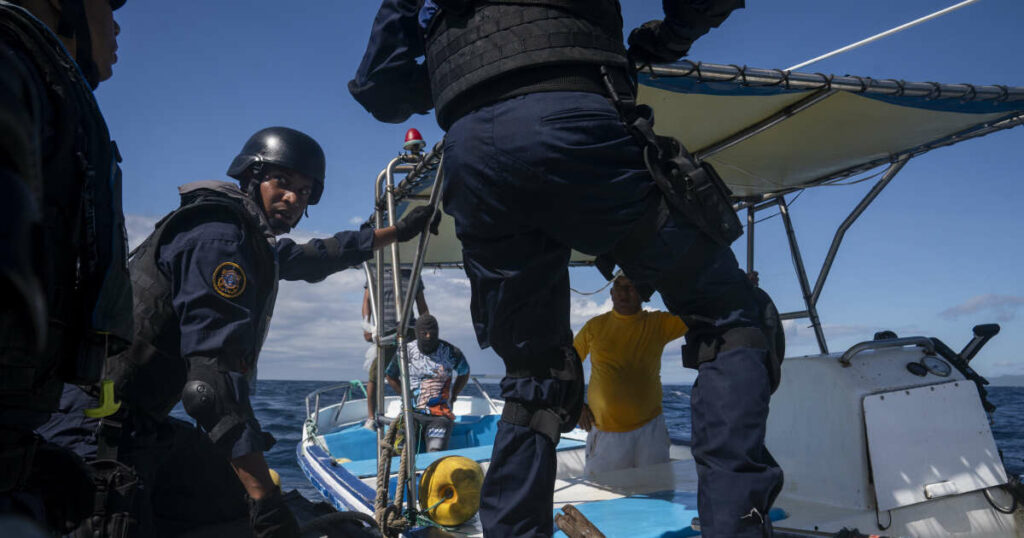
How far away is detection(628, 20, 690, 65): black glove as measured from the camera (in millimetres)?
1968

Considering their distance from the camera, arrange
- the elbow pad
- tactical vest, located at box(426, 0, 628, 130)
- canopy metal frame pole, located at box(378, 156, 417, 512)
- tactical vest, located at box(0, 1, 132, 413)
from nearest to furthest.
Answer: tactical vest, located at box(0, 1, 132, 413) < tactical vest, located at box(426, 0, 628, 130) < the elbow pad < canopy metal frame pole, located at box(378, 156, 417, 512)

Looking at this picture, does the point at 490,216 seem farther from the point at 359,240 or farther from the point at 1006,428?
the point at 1006,428

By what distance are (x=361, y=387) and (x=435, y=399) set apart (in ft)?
8.04

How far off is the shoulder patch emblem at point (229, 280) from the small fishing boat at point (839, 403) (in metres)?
1.10

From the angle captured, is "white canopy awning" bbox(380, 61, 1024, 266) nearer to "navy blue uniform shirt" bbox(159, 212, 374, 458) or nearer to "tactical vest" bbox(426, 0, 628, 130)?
"tactical vest" bbox(426, 0, 628, 130)

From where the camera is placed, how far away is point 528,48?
1637 mm

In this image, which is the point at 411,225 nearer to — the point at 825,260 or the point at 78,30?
the point at 78,30

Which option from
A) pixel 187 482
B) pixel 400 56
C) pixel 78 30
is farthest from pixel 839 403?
pixel 78 30

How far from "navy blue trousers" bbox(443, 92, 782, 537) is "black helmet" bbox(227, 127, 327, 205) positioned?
1628 millimetres

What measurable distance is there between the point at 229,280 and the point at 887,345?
10.5ft

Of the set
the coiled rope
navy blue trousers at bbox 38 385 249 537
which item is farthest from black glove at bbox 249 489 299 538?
the coiled rope

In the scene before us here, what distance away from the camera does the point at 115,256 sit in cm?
96

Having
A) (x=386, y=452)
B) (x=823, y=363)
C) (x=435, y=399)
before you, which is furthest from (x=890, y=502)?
(x=435, y=399)

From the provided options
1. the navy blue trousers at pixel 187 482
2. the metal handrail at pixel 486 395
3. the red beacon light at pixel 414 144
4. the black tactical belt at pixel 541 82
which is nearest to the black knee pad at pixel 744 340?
the black tactical belt at pixel 541 82
